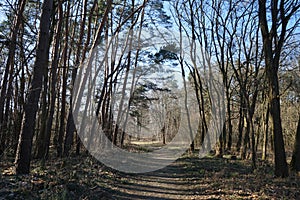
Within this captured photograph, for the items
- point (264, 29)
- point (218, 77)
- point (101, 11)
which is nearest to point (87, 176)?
point (264, 29)

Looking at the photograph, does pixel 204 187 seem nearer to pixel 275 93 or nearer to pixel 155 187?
pixel 155 187

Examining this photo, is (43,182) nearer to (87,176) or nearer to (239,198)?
(87,176)

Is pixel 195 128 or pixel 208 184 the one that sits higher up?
pixel 195 128

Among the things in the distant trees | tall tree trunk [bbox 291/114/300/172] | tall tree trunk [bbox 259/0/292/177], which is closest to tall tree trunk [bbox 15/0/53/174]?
the distant trees

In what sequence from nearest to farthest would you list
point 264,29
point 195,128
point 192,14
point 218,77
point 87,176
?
point 87,176 → point 264,29 → point 192,14 → point 218,77 → point 195,128

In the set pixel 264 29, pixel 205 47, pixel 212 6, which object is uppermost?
pixel 212 6

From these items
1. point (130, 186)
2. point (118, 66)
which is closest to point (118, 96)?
point (118, 66)

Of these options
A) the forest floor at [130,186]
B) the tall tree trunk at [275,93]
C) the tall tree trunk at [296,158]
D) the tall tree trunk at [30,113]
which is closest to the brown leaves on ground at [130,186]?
the forest floor at [130,186]

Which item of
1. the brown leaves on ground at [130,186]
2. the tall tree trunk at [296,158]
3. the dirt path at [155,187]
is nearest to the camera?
the brown leaves on ground at [130,186]

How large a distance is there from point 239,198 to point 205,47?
46.0 feet

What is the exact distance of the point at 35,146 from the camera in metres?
12.9

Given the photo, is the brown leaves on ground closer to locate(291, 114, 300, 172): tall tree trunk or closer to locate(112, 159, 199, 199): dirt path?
locate(112, 159, 199, 199): dirt path

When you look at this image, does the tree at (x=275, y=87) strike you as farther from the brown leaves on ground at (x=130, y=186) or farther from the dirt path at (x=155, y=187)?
the dirt path at (x=155, y=187)

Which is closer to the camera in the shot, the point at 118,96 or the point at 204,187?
the point at 204,187
